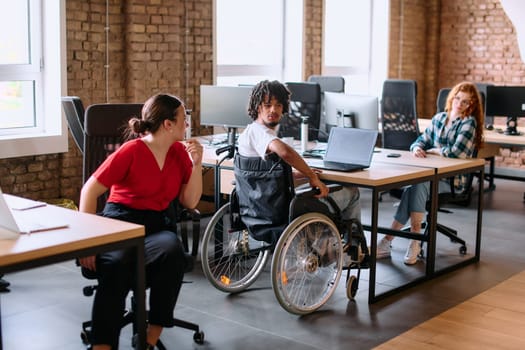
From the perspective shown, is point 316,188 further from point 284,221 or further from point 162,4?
point 162,4

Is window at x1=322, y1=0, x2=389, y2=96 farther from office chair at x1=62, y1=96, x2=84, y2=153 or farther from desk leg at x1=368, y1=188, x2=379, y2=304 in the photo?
desk leg at x1=368, y1=188, x2=379, y2=304

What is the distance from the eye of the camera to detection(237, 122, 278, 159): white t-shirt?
13.0 ft

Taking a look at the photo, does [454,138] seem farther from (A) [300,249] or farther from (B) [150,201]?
(B) [150,201]

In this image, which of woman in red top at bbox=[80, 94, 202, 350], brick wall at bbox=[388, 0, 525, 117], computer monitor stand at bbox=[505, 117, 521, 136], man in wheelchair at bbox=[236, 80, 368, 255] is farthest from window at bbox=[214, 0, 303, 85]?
woman in red top at bbox=[80, 94, 202, 350]

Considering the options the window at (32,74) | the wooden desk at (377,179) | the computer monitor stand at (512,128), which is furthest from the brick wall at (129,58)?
the wooden desk at (377,179)

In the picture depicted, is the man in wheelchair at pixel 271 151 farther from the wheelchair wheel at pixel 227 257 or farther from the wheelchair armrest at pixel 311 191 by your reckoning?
the wheelchair wheel at pixel 227 257

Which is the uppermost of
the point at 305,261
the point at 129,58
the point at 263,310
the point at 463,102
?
the point at 129,58

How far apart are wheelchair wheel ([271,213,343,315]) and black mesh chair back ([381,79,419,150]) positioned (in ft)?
8.88

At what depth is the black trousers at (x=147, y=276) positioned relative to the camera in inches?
116

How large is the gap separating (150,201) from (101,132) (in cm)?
92

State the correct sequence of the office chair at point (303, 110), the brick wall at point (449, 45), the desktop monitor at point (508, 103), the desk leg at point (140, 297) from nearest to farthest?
1. the desk leg at point (140, 297)
2. the office chair at point (303, 110)
3. the desktop monitor at point (508, 103)
4. the brick wall at point (449, 45)

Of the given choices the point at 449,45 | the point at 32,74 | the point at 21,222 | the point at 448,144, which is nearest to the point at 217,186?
the point at 448,144

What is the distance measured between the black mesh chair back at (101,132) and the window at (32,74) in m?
1.78

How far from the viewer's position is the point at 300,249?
402cm
